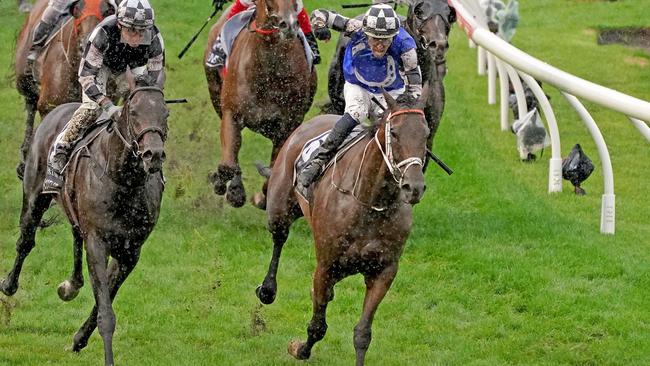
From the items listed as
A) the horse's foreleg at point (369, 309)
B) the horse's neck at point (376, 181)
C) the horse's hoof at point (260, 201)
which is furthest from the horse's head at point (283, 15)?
the horse's foreleg at point (369, 309)

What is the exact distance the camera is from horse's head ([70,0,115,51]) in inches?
470

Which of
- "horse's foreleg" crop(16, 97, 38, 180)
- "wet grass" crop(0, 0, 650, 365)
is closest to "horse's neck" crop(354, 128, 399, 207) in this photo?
"wet grass" crop(0, 0, 650, 365)

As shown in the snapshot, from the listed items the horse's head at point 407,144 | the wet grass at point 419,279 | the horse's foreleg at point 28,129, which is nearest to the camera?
the horse's head at point 407,144

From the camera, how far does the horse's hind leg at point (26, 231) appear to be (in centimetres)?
1038

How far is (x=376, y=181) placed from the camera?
851cm

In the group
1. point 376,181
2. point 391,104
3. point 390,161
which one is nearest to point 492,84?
point 376,181

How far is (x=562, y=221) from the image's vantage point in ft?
42.5

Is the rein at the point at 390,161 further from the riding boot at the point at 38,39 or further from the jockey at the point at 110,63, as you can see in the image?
the riding boot at the point at 38,39

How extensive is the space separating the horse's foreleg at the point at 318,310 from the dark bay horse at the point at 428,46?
8.81 feet

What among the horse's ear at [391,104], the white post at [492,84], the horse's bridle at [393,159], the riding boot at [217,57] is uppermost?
the horse's ear at [391,104]

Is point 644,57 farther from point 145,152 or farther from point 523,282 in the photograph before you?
point 145,152

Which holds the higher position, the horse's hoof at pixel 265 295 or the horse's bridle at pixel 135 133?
the horse's bridle at pixel 135 133

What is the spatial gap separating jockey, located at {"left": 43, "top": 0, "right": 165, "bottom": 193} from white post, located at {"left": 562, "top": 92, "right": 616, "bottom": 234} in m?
4.42

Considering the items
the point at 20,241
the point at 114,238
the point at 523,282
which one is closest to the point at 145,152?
the point at 114,238
